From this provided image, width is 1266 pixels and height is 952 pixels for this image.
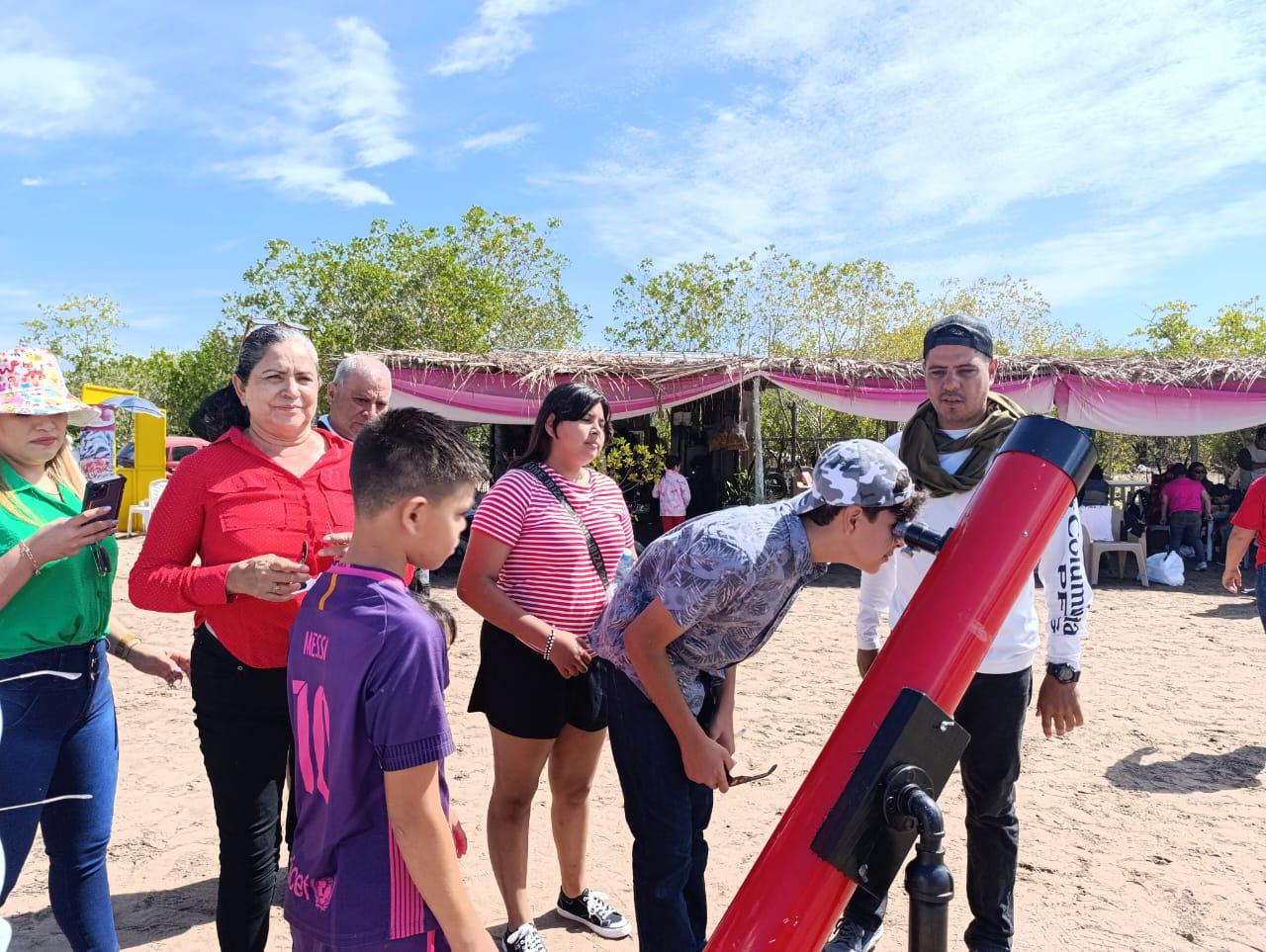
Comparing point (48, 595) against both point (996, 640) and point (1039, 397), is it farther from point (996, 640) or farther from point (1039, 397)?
point (1039, 397)

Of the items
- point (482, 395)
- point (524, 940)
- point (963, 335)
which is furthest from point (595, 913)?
point (482, 395)

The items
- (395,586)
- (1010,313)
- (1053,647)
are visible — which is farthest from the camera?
(1010,313)

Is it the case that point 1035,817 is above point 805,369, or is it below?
below

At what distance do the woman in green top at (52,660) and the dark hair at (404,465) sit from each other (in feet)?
3.13

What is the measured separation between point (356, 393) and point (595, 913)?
6.56ft

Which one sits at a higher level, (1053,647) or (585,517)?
(585,517)

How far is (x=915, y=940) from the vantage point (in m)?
1.12

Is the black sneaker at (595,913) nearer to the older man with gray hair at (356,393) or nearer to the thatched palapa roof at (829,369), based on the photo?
the older man with gray hair at (356,393)

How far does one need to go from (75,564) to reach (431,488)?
1.28 m

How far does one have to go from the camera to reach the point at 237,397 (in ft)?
7.74

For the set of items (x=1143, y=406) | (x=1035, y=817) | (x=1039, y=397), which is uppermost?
(x=1039, y=397)

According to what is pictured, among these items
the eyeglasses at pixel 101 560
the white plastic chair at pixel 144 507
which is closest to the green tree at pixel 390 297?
the white plastic chair at pixel 144 507

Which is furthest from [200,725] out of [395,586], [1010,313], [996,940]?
[1010,313]

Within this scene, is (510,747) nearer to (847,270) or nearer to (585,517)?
(585,517)
